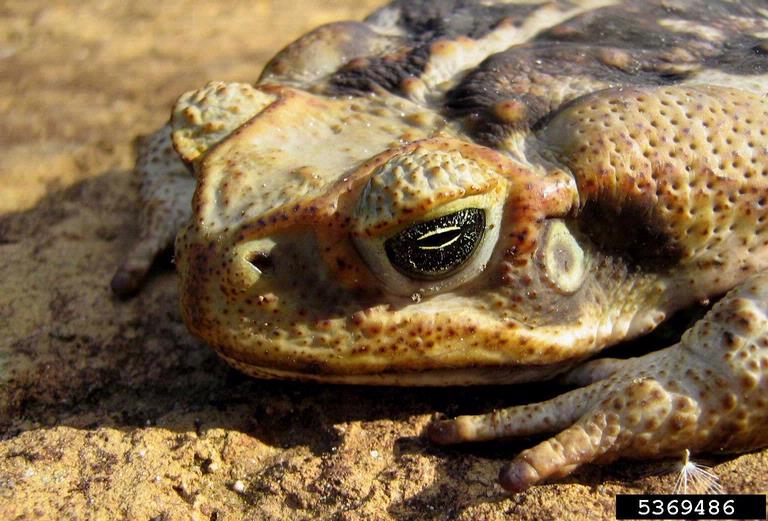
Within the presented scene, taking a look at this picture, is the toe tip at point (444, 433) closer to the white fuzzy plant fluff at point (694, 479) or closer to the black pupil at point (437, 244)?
the black pupil at point (437, 244)

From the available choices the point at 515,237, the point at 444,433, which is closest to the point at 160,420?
the point at 444,433

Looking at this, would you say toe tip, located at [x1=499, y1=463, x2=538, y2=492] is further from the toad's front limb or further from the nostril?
the nostril

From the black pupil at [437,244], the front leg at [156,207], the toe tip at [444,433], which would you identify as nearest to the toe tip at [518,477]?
the toe tip at [444,433]

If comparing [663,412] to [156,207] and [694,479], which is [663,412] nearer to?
[694,479]

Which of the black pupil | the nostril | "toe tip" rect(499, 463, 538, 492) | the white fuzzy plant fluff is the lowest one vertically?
the white fuzzy plant fluff

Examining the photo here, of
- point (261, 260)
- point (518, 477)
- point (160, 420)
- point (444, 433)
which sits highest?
point (261, 260)

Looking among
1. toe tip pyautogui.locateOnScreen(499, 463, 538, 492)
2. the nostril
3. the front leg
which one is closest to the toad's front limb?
toe tip pyautogui.locateOnScreen(499, 463, 538, 492)
